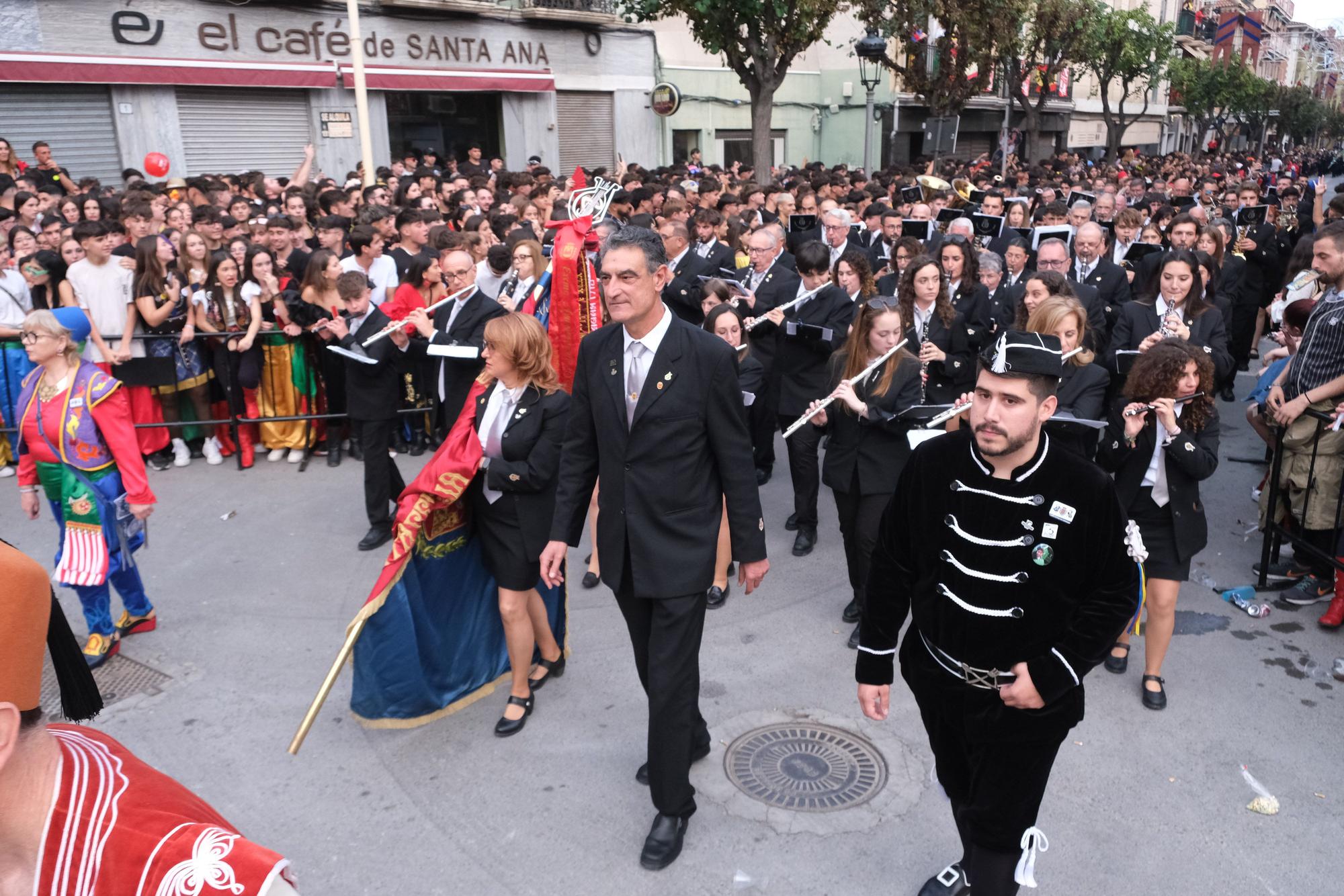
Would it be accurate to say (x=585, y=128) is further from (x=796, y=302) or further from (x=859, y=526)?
(x=859, y=526)

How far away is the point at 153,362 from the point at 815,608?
610cm

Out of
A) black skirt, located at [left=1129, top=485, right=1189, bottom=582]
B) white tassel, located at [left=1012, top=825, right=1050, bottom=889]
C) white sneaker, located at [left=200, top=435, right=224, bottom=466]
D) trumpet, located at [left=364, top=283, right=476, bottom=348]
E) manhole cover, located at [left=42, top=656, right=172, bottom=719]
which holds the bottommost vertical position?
manhole cover, located at [left=42, top=656, right=172, bottom=719]

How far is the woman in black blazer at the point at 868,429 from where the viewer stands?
5539mm

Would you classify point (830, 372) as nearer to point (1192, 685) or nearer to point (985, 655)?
point (1192, 685)

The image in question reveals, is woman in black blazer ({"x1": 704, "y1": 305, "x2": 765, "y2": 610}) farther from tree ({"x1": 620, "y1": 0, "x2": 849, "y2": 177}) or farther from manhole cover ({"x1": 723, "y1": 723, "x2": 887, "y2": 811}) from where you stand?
tree ({"x1": 620, "y1": 0, "x2": 849, "y2": 177})

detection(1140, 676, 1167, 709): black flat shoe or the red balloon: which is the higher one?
the red balloon

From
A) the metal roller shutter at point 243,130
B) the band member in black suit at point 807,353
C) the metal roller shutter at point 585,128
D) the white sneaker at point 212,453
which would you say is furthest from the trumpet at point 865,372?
the metal roller shutter at point 585,128

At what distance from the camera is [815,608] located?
621 cm

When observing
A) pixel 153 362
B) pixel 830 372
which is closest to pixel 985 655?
pixel 830 372

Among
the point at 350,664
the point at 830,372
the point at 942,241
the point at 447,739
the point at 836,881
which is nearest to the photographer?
the point at 836,881

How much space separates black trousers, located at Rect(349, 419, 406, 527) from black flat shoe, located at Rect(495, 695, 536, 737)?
2625 mm

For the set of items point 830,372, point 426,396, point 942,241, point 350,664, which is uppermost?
point 942,241

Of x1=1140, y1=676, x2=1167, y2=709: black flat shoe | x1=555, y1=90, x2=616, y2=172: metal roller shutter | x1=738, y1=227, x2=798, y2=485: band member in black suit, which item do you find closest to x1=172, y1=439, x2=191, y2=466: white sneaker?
x1=738, y1=227, x2=798, y2=485: band member in black suit

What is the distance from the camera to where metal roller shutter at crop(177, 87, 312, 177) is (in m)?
19.0
